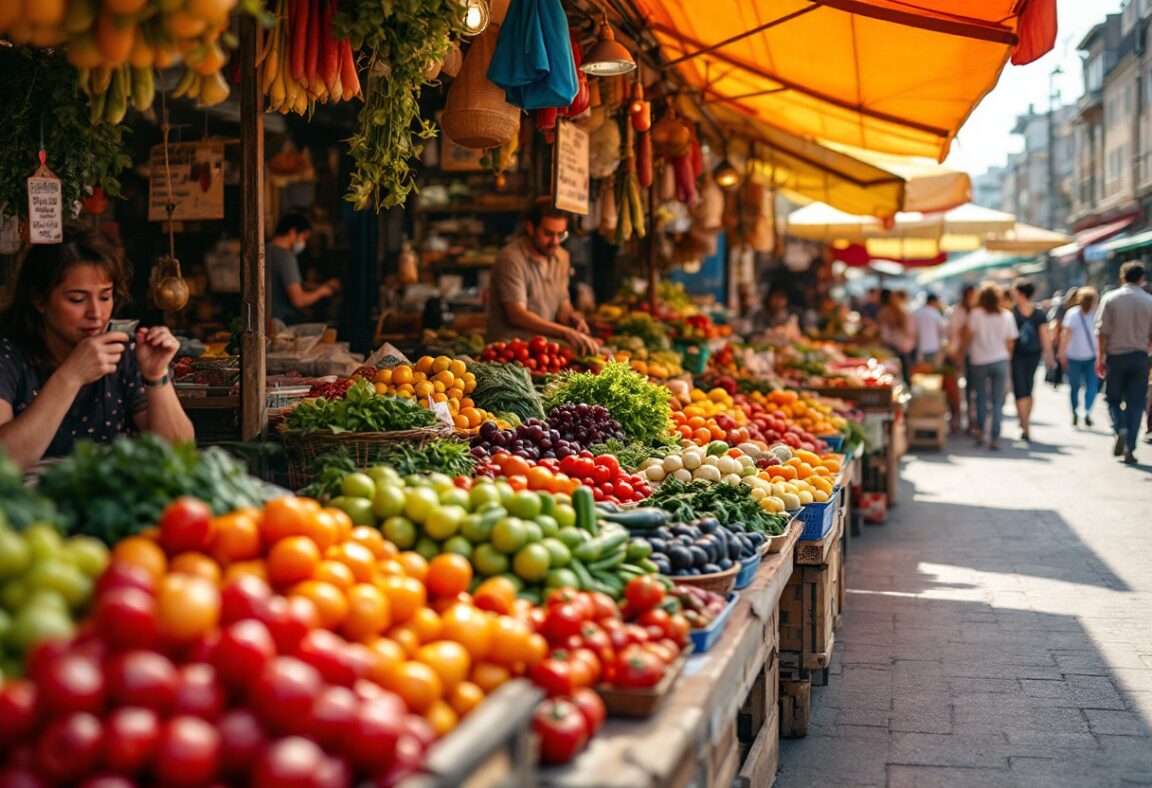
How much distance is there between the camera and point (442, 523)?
9.36 ft

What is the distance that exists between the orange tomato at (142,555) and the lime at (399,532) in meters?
0.79

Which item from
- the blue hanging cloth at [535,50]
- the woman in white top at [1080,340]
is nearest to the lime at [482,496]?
the blue hanging cloth at [535,50]

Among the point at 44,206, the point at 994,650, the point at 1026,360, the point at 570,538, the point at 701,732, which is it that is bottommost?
the point at 994,650

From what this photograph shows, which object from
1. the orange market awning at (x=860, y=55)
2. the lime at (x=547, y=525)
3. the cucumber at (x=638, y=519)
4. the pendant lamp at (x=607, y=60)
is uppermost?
the orange market awning at (x=860, y=55)

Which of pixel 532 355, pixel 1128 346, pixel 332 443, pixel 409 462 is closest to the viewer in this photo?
pixel 409 462

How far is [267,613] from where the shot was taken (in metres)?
1.96

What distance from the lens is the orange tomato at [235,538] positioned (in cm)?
224

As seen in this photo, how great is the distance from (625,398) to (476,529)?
292cm

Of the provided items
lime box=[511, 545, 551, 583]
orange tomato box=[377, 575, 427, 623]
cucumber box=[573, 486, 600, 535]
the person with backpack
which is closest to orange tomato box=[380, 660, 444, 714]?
orange tomato box=[377, 575, 427, 623]

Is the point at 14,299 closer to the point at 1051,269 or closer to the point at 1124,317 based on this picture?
the point at 1124,317

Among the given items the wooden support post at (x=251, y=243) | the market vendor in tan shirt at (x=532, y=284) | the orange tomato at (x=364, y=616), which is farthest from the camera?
the market vendor in tan shirt at (x=532, y=284)

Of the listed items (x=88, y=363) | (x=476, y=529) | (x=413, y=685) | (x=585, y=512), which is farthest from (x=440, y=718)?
(x=88, y=363)

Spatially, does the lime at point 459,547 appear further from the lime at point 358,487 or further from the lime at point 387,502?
the lime at point 358,487

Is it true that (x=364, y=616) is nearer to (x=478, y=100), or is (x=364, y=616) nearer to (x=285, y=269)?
(x=478, y=100)
